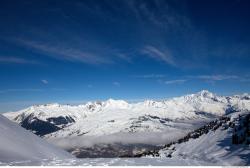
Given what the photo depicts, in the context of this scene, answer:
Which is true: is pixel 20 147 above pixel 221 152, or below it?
above

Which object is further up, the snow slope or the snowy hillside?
the snowy hillside

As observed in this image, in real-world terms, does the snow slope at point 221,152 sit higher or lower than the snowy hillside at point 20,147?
lower

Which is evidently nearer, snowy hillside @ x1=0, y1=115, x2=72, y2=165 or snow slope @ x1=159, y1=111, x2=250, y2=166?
snowy hillside @ x1=0, y1=115, x2=72, y2=165

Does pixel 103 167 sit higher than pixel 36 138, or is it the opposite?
pixel 36 138

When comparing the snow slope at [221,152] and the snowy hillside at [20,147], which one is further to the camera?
the snow slope at [221,152]

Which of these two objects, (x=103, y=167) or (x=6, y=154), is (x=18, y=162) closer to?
(x=6, y=154)

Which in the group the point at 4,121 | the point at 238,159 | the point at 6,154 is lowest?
the point at 238,159

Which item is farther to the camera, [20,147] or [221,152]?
[221,152]

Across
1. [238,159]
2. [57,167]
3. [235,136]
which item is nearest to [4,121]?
[57,167]
